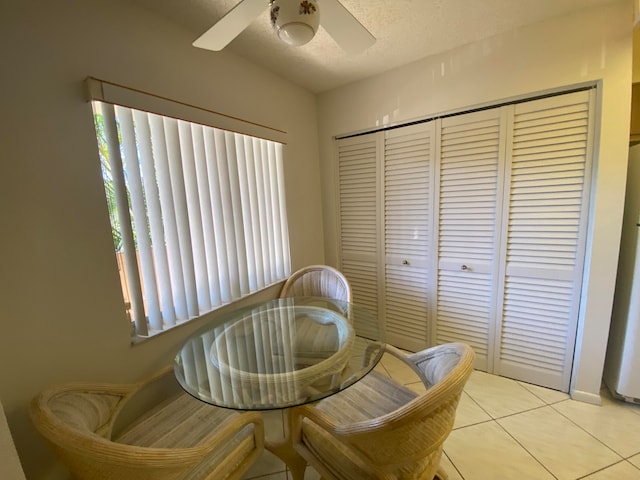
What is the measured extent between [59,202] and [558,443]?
2.70 m

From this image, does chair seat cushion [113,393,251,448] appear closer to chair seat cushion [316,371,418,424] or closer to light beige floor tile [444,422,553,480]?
chair seat cushion [316,371,418,424]

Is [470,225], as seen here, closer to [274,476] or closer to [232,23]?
[232,23]

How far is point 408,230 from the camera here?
2174mm

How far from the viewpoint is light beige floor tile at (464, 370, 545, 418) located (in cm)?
166

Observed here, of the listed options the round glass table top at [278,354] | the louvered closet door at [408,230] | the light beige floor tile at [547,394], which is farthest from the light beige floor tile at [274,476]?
the light beige floor tile at [547,394]

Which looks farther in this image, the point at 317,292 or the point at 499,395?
the point at 317,292

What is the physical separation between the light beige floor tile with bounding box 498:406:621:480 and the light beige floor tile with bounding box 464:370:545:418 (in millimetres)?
50

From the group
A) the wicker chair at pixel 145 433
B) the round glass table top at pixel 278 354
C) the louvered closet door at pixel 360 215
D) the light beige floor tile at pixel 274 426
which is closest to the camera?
the wicker chair at pixel 145 433

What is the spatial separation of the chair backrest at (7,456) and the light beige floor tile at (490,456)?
168cm

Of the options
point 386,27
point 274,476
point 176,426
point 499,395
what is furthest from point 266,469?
point 386,27

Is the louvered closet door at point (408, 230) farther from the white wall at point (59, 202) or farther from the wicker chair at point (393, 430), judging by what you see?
the white wall at point (59, 202)

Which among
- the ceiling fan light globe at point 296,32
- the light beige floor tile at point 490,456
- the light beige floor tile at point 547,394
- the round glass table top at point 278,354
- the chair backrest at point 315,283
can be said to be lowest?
the light beige floor tile at point 490,456

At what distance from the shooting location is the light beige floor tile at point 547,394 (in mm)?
1704

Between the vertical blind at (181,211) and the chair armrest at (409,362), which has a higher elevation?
the vertical blind at (181,211)
